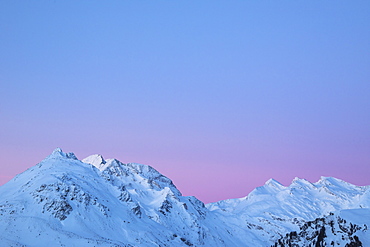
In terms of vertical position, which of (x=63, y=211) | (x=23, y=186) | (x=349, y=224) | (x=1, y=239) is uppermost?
(x=23, y=186)

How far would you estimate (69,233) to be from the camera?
145750 mm

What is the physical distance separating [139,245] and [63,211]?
36912mm

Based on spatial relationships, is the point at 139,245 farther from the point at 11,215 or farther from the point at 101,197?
the point at 11,215

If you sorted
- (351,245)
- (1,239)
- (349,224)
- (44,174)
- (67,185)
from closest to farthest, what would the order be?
(351,245) → (349,224) → (1,239) → (67,185) → (44,174)

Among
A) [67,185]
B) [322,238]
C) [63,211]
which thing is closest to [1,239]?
[63,211]

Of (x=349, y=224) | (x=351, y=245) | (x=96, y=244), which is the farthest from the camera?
(x=96, y=244)

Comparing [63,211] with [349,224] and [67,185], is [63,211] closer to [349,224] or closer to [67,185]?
[67,185]

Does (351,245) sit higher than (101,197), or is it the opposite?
(101,197)

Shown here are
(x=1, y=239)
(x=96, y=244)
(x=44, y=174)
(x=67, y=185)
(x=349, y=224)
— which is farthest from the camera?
(x=44, y=174)

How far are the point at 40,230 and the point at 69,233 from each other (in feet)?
35.6

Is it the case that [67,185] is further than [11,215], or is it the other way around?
[67,185]

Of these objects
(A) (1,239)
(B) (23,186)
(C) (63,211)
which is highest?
(B) (23,186)

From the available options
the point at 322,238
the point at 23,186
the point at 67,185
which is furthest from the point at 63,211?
the point at 322,238

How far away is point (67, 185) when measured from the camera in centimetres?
18062
